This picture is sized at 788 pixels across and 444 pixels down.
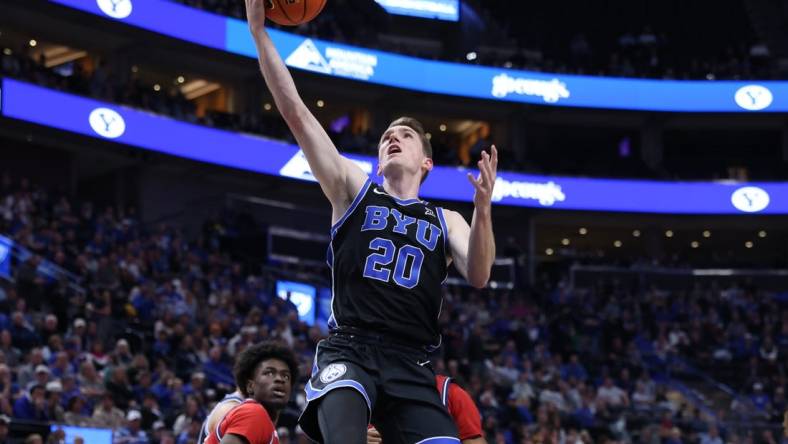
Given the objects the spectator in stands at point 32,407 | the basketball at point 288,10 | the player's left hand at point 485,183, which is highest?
the basketball at point 288,10

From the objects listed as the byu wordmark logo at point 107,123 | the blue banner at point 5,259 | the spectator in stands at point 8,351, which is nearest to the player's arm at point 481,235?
the spectator in stands at point 8,351

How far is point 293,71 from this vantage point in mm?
29984

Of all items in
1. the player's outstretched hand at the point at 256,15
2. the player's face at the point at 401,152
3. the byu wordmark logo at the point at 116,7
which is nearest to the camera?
the player's outstretched hand at the point at 256,15

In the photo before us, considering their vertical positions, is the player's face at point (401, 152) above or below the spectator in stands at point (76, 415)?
above

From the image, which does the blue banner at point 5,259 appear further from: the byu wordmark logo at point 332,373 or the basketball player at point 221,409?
the byu wordmark logo at point 332,373

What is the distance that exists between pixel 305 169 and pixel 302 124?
24.0m

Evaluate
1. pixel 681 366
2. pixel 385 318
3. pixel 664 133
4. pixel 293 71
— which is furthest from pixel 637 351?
pixel 385 318

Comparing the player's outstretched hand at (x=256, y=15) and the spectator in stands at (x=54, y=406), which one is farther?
the spectator in stands at (x=54, y=406)

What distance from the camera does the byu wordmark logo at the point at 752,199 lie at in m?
32.9

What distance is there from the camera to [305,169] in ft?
95.9

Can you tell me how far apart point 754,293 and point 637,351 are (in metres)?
6.38

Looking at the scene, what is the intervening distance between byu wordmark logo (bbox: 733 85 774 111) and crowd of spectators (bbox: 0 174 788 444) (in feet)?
18.4

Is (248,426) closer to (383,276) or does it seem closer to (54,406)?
(383,276)

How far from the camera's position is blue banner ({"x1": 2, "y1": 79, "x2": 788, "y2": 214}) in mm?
25250
